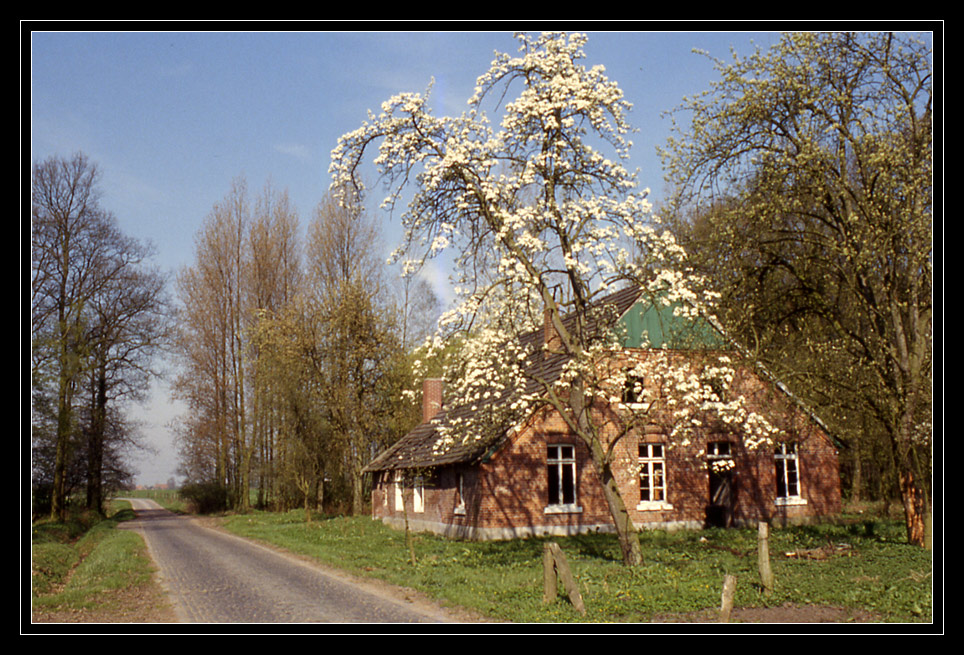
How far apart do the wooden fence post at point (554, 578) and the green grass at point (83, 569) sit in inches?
294

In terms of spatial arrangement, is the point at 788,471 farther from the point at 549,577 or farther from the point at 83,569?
the point at 83,569

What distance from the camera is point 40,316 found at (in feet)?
90.6

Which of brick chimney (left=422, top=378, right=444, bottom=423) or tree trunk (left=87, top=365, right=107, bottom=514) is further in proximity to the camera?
tree trunk (left=87, top=365, right=107, bottom=514)

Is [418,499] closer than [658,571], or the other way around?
[658,571]

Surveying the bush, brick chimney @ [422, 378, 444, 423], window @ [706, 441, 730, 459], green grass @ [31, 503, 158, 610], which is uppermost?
brick chimney @ [422, 378, 444, 423]

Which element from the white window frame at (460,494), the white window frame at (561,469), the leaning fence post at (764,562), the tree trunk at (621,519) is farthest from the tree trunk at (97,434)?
the leaning fence post at (764,562)

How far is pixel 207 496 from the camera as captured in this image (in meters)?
50.2

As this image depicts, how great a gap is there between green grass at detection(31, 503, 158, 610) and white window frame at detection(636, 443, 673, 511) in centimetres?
1489

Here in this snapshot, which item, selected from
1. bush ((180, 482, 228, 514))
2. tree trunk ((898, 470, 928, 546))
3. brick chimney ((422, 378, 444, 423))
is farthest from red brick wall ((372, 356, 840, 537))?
bush ((180, 482, 228, 514))

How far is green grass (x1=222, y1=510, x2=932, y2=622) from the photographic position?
11.1 metres

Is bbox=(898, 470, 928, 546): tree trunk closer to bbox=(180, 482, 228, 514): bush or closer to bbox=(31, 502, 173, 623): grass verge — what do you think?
bbox=(31, 502, 173, 623): grass verge

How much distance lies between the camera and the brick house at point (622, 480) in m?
22.3

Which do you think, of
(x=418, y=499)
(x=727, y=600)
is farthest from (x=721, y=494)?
(x=727, y=600)

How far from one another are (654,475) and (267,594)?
48.8 ft
